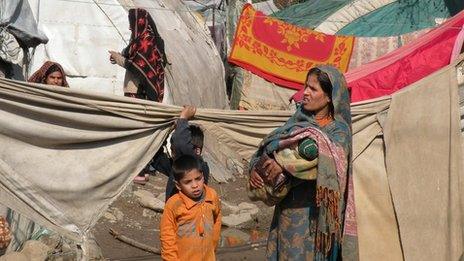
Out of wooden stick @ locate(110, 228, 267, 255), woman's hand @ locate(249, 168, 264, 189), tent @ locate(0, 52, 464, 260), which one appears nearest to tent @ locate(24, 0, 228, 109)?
wooden stick @ locate(110, 228, 267, 255)

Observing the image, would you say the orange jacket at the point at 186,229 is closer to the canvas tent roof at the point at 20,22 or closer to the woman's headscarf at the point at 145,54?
the canvas tent roof at the point at 20,22

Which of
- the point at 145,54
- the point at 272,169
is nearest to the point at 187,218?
the point at 272,169

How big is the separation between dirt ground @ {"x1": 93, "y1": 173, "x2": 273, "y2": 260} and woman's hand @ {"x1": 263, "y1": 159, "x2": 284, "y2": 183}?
303 centimetres

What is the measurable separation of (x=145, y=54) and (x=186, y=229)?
4.40 metres

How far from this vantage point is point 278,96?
12672mm

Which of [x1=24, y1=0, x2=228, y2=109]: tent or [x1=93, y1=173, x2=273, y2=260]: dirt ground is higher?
[x1=24, y1=0, x2=228, y2=109]: tent

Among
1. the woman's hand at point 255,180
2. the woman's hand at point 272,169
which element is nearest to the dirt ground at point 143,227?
the woman's hand at point 255,180

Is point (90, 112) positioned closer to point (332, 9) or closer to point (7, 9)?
point (7, 9)

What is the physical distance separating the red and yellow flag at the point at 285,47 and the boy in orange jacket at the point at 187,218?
745cm

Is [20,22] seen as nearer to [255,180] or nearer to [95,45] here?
[95,45]

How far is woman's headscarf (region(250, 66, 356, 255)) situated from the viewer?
13.2 ft

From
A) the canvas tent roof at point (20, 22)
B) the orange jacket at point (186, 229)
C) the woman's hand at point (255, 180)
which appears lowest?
the orange jacket at point (186, 229)

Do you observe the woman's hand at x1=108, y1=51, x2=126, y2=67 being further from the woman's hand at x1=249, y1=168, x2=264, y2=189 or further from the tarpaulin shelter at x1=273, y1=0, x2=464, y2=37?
the tarpaulin shelter at x1=273, y1=0, x2=464, y2=37

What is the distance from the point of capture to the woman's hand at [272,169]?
410 centimetres
